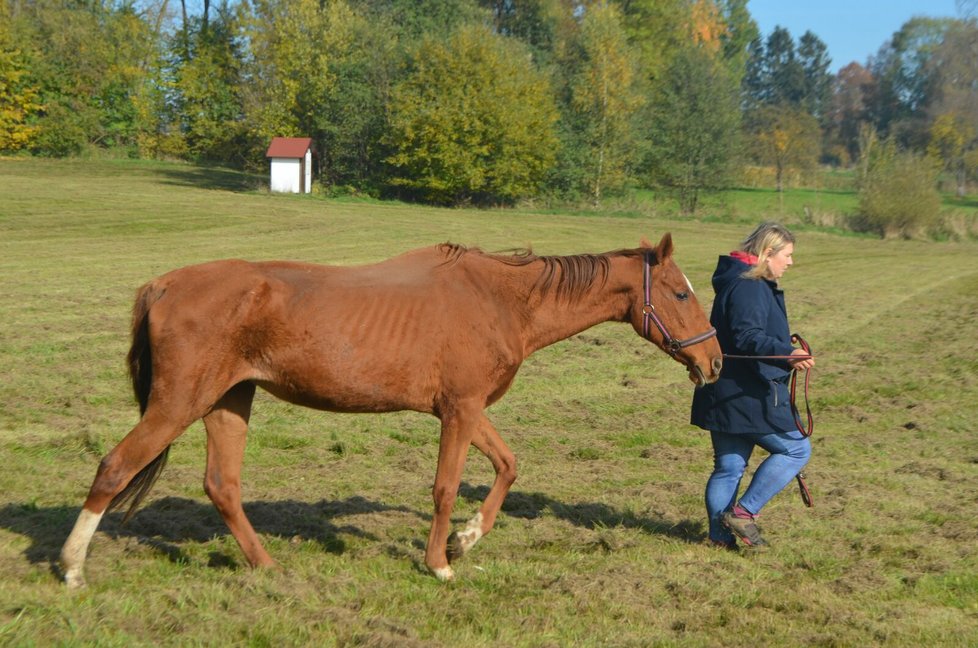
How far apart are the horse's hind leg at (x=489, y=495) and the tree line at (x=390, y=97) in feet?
143

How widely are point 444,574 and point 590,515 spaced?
1.87 meters

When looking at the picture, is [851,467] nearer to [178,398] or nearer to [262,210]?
[178,398]

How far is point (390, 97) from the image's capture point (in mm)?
53062

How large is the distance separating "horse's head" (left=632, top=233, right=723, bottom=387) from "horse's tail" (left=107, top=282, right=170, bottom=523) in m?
3.05

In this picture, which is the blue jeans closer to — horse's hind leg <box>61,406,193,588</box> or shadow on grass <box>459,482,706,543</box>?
shadow on grass <box>459,482,706,543</box>

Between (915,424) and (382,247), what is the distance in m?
20.4

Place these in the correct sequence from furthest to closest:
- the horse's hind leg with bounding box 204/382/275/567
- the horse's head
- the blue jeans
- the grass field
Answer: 1. the blue jeans
2. the horse's head
3. the horse's hind leg with bounding box 204/382/275/567
4. the grass field

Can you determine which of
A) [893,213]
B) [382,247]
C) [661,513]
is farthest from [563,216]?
[661,513]

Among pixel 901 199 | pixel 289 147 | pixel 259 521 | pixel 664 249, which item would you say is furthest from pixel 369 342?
pixel 289 147

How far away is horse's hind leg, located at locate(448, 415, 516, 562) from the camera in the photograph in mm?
6227

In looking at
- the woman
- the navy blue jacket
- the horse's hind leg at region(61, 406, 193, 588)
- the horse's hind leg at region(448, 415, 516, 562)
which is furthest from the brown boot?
the horse's hind leg at region(61, 406, 193, 588)

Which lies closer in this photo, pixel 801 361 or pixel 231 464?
pixel 231 464

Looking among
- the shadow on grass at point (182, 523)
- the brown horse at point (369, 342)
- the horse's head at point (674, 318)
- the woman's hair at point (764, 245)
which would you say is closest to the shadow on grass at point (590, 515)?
the shadow on grass at point (182, 523)

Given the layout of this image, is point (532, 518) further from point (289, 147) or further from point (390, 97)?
point (390, 97)
